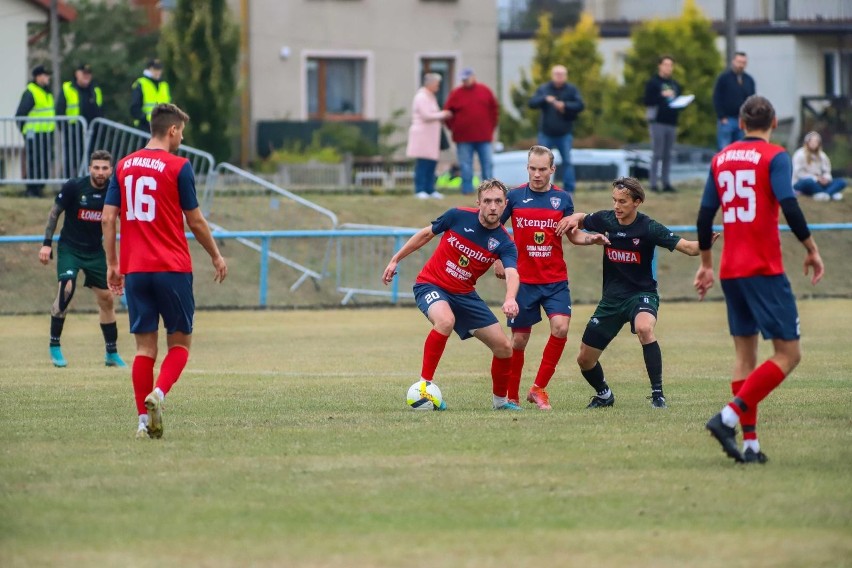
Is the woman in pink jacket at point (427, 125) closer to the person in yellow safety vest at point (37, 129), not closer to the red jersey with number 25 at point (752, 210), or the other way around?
the person in yellow safety vest at point (37, 129)

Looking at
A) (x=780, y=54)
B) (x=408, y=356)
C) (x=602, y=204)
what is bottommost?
(x=408, y=356)

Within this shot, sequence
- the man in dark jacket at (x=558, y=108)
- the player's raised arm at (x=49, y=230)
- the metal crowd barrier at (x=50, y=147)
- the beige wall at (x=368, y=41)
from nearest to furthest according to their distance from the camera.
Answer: the player's raised arm at (x=49, y=230) → the metal crowd barrier at (x=50, y=147) → the man in dark jacket at (x=558, y=108) → the beige wall at (x=368, y=41)

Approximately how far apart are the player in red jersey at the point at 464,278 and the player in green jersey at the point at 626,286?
56 cm

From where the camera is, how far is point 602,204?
82.3 feet

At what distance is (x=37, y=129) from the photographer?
74.3ft

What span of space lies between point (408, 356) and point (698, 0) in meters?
35.4

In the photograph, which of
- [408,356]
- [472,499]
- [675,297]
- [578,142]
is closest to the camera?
[472,499]

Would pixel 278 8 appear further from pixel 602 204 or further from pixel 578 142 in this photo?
pixel 602 204

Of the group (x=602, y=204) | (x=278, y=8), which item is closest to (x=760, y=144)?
(x=602, y=204)

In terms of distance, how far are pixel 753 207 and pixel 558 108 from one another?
50.6 feet

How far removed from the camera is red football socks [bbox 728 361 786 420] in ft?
25.1

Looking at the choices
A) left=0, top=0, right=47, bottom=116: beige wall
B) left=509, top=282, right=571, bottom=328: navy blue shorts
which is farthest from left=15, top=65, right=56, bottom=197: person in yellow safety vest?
left=509, top=282, right=571, bottom=328: navy blue shorts

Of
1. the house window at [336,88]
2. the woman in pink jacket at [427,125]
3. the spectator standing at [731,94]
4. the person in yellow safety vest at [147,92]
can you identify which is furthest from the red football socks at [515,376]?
the house window at [336,88]

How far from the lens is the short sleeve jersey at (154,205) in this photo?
8703 mm
